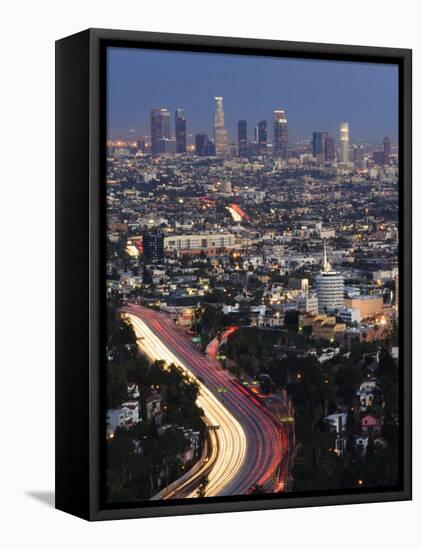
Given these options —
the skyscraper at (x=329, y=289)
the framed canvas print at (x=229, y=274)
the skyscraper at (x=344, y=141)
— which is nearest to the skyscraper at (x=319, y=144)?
the framed canvas print at (x=229, y=274)

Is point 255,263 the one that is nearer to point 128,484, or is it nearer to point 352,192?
point 352,192

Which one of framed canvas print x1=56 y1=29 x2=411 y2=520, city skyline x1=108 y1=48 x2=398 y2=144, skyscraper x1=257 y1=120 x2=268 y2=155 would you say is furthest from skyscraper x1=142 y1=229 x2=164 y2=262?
skyscraper x1=257 y1=120 x2=268 y2=155

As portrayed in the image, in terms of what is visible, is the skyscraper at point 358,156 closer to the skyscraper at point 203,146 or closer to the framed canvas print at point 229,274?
the framed canvas print at point 229,274

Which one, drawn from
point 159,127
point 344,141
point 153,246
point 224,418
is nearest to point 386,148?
point 344,141

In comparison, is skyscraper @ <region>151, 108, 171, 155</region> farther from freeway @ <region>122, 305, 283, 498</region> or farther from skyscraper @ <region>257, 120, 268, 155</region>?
freeway @ <region>122, 305, 283, 498</region>

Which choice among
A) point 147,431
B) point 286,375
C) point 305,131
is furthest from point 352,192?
point 147,431
